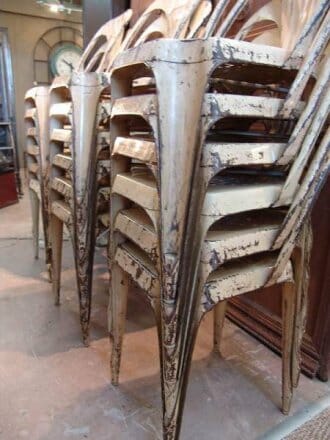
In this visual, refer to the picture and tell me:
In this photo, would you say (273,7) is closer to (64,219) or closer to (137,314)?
(64,219)

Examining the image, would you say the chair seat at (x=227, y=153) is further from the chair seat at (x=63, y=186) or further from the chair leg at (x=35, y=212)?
the chair leg at (x=35, y=212)

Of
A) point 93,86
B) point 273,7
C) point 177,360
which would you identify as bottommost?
point 177,360

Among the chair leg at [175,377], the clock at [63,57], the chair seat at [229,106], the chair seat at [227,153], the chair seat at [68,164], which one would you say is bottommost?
the chair leg at [175,377]

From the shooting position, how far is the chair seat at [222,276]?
2.49 feet

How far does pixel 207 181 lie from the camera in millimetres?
677

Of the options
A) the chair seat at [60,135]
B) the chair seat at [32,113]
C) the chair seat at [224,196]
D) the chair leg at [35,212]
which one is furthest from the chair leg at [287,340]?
the chair leg at [35,212]

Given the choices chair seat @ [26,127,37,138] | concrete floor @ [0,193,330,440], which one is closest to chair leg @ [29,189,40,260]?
chair seat @ [26,127,37,138]

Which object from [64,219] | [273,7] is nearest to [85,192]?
[64,219]

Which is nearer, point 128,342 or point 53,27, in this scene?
point 128,342

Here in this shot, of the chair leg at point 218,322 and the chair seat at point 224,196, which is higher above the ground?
the chair seat at point 224,196

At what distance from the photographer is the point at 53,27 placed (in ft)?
18.0

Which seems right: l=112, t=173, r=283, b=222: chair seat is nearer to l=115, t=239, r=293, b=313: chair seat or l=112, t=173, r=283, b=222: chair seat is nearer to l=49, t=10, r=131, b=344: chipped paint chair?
l=115, t=239, r=293, b=313: chair seat

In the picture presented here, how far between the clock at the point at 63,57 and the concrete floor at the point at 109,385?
15.8ft

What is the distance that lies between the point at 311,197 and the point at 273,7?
0.70m
